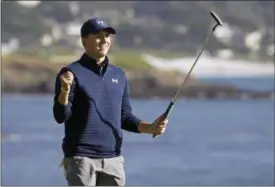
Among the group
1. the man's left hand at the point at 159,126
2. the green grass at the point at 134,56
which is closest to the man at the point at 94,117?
the man's left hand at the point at 159,126

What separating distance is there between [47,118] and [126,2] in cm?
622

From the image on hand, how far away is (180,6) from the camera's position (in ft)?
126

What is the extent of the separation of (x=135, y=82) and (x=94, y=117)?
3302cm

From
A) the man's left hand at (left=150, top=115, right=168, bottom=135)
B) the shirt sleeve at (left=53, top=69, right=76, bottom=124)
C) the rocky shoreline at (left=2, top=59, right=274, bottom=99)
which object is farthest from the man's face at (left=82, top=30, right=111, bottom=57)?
the rocky shoreline at (left=2, top=59, right=274, bottom=99)

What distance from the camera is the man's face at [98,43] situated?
336 centimetres

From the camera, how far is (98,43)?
11.0 feet

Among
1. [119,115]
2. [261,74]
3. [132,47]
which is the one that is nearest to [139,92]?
[132,47]

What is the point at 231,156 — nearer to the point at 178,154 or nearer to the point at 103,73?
the point at 178,154

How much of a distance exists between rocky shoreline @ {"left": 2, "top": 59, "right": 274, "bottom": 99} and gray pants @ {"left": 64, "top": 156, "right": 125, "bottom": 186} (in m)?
31.3

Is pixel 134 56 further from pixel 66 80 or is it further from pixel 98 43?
pixel 66 80

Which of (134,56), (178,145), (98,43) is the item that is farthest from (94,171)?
(134,56)

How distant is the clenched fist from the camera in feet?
10.4

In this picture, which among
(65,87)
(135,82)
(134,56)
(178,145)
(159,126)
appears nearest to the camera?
(65,87)

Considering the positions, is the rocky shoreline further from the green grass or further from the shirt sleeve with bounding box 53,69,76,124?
the shirt sleeve with bounding box 53,69,76,124
